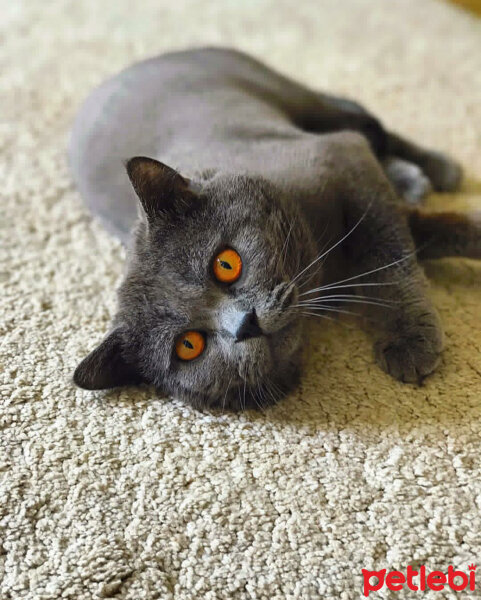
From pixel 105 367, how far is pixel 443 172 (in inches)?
39.8

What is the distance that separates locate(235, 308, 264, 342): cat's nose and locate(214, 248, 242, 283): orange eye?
71 mm

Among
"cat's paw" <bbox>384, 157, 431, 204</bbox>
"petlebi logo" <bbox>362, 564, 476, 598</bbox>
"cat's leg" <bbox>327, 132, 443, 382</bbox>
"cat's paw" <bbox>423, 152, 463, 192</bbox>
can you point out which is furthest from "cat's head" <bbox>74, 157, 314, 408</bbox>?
"cat's paw" <bbox>423, 152, 463, 192</bbox>

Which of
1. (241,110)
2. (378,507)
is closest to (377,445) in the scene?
(378,507)

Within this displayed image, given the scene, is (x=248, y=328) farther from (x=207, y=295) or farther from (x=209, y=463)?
(x=209, y=463)

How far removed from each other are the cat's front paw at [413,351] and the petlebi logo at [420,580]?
348mm

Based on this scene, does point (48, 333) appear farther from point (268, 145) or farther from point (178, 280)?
point (268, 145)

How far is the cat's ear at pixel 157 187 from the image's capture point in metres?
0.97

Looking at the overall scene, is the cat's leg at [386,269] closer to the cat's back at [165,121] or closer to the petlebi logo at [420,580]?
the cat's back at [165,121]

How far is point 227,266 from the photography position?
3.22 ft

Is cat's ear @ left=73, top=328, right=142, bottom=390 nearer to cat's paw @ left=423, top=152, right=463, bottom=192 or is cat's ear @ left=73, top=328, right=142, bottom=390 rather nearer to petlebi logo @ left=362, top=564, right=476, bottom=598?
petlebi logo @ left=362, top=564, right=476, bottom=598

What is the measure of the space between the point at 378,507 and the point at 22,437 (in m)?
0.57

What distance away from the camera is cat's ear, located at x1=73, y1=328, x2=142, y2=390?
3.36 ft

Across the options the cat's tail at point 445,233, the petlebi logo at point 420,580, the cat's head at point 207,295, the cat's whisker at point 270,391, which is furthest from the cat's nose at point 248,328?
the cat's tail at point 445,233

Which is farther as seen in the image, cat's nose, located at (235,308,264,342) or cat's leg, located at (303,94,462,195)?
cat's leg, located at (303,94,462,195)
